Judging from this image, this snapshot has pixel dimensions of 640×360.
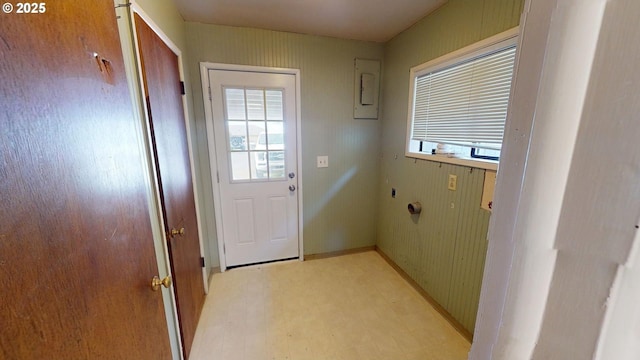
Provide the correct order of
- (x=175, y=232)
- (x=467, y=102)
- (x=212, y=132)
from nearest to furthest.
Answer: (x=175, y=232) < (x=467, y=102) < (x=212, y=132)

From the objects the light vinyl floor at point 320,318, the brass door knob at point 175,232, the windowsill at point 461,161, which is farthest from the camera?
the light vinyl floor at point 320,318

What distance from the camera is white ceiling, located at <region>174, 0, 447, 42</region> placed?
1.79 meters

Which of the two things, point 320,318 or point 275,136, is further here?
point 275,136

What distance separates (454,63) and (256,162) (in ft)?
6.00

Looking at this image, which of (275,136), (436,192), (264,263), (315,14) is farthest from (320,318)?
(315,14)

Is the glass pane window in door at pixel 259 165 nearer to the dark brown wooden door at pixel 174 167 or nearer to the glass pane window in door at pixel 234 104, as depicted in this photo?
the glass pane window in door at pixel 234 104

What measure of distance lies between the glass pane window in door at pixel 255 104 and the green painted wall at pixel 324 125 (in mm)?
249

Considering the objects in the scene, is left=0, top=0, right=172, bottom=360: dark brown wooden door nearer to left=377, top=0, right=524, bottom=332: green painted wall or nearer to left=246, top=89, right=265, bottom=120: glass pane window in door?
left=246, top=89, right=265, bottom=120: glass pane window in door

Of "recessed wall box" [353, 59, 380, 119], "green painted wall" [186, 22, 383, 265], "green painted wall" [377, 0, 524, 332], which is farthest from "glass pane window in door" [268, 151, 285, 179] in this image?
"green painted wall" [377, 0, 524, 332]

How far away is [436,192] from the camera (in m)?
1.95

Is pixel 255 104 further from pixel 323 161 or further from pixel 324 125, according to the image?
pixel 323 161

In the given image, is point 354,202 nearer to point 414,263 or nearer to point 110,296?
point 414,263

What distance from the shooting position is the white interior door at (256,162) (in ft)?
7.44

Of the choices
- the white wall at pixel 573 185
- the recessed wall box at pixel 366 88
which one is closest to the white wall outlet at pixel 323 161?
the recessed wall box at pixel 366 88
